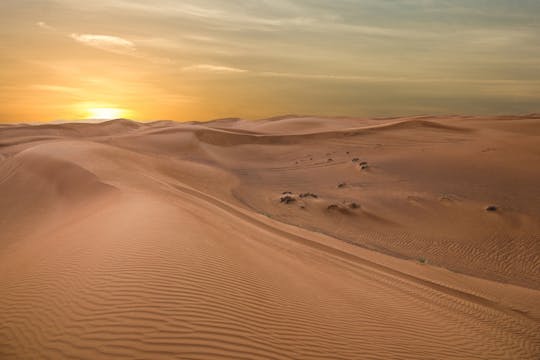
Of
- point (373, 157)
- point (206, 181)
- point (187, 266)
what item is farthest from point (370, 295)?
point (373, 157)

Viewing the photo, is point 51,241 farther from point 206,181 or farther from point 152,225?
point 206,181

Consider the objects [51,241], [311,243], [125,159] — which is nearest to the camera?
[51,241]

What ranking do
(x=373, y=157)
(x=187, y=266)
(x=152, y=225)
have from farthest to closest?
1. (x=373, y=157)
2. (x=152, y=225)
3. (x=187, y=266)

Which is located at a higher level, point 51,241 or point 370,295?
point 51,241

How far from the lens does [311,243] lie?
10.1 metres

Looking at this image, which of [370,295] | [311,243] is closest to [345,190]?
[311,243]

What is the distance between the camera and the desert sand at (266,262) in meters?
4.08

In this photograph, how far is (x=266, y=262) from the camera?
23.0ft

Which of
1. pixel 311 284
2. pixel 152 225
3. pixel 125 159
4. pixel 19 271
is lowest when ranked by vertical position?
pixel 311 284

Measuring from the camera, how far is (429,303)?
700 centimetres

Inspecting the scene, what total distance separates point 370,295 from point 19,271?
18.8 feet

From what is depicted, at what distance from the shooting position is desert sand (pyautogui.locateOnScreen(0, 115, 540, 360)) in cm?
408

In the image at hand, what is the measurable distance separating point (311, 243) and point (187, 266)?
5.19m

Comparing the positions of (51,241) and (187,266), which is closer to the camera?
(187,266)
